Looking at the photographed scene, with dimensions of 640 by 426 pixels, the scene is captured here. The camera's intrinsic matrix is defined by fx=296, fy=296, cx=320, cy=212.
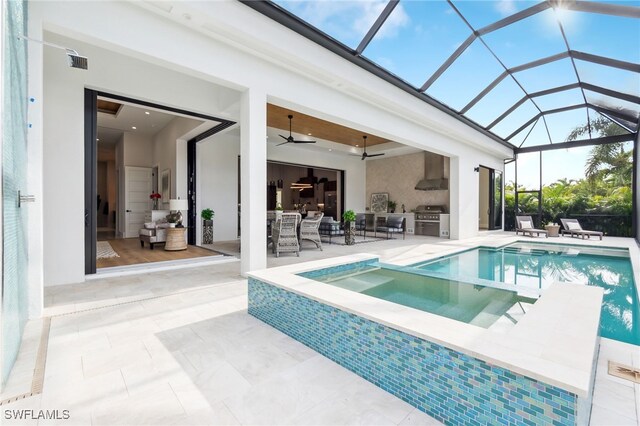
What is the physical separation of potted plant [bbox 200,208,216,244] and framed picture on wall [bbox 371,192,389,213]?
24.2ft

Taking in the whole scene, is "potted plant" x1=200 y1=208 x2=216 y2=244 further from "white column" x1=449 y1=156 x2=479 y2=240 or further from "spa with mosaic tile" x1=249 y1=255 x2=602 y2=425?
"white column" x1=449 y1=156 x2=479 y2=240

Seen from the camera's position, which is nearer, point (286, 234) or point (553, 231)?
point (286, 234)

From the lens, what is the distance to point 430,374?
157 cm

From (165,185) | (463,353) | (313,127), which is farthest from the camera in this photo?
(165,185)

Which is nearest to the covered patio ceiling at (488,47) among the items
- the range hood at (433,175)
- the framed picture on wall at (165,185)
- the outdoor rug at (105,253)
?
the range hood at (433,175)

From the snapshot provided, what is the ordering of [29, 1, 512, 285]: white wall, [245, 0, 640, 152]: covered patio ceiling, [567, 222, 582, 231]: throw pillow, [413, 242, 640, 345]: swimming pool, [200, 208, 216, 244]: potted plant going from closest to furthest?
[413, 242, 640, 345]: swimming pool < [29, 1, 512, 285]: white wall < [245, 0, 640, 152]: covered patio ceiling < [200, 208, 216, 244]: potted plant < [567, 222, 582, 231]: throw pillow

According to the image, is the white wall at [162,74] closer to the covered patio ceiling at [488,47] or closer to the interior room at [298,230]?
the interior room at [298,230]

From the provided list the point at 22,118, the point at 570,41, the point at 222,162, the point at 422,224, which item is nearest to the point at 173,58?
the point at 22,118

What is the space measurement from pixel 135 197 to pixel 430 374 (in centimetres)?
1076

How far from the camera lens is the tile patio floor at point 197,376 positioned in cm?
153

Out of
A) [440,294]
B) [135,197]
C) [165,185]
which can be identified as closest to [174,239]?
[165,185]

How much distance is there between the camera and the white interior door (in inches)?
382

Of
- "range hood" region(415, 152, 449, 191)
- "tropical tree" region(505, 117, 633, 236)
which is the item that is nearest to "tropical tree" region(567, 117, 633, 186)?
"tropical tree" region(505, 117, 633, 236)

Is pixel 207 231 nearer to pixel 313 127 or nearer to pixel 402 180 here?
pixel 313 127
